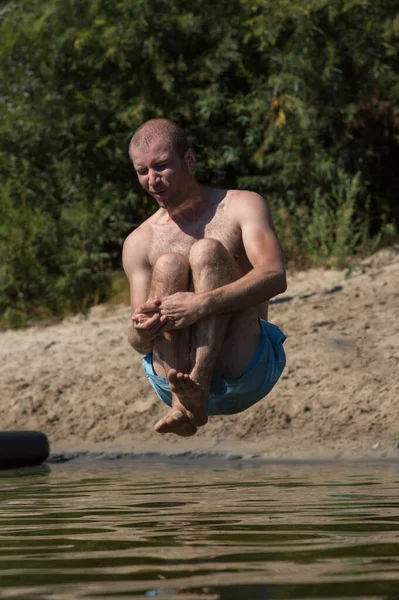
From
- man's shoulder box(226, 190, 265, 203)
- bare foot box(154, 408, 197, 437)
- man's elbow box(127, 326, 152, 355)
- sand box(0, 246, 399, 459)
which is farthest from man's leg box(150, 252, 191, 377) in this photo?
sand box(0, 246, 399, 459)

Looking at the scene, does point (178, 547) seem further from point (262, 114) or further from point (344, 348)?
point (262, 114)

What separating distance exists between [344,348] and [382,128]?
12.7 feet

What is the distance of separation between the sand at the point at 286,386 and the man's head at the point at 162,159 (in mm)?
4385

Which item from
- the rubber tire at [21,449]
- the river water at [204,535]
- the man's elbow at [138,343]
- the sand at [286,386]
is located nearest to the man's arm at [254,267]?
the man's elbow at [138,343]

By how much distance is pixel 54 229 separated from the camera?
16.0 m

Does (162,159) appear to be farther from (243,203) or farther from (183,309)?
(183,309)

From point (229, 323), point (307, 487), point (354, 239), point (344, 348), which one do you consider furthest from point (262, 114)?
point (229, 323)

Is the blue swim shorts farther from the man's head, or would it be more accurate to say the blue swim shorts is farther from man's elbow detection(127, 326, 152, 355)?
the man's head

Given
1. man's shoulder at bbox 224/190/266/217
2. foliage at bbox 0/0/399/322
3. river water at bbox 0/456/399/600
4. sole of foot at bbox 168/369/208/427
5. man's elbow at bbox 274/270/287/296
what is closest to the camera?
river water at bbox 0/456/399/600

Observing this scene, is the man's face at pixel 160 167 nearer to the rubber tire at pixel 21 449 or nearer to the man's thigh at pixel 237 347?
the man's thigh at pixel 237 347

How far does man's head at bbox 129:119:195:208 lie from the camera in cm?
591

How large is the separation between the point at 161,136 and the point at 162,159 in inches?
5.1

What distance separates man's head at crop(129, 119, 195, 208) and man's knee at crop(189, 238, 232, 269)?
458mm

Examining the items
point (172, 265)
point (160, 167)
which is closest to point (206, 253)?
point (172, 265)
